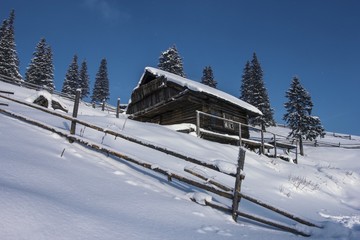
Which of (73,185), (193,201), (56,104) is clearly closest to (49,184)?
(73,185)

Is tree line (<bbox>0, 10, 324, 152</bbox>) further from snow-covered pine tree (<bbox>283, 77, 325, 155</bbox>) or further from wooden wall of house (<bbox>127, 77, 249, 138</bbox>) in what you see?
wooden wall of house (<bbox>127, 77, 249, 138</bbox>)

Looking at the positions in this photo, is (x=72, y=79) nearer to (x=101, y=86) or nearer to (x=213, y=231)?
(x=101, y=86)

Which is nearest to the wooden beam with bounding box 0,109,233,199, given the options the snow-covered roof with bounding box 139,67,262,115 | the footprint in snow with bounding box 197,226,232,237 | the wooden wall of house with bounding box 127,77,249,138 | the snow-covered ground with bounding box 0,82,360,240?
the snow-covered ground with bounding box 0,82,360,240

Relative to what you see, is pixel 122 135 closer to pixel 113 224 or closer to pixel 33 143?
pixel 33 143

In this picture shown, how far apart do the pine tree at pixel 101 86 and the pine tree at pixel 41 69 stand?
44.8ft

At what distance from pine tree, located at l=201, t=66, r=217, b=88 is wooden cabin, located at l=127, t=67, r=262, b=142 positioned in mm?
24746

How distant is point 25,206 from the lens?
266cm

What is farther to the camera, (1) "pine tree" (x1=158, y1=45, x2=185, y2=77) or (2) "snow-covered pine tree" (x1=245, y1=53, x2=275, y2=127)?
(1) "pine tree" (x1=158, y1=45, x2=185, y2=77)

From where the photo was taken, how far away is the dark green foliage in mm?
36438

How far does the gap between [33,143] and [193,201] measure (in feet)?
11.4

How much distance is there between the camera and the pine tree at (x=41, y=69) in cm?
4373

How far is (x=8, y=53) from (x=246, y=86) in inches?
1393

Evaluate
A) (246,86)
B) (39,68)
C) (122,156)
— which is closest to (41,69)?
(39,68)

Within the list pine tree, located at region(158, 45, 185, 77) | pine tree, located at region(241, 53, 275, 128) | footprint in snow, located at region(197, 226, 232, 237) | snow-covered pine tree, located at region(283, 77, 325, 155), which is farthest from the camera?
pine tree, located at region(158, 45, 185, 77)
